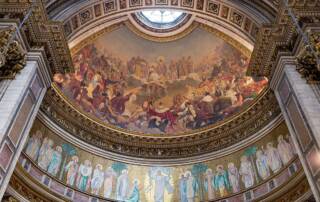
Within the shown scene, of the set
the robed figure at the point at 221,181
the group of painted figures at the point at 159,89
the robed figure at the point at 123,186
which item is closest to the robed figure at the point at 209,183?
the robed figure at the point at 221,181

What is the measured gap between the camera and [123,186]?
50.7 feet

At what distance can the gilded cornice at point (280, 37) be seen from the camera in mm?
9984

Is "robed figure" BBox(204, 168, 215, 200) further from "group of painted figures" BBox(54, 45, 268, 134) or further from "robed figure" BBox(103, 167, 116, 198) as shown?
"robed figure" BBox(103, 167, 116, 198)

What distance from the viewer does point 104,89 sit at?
1953cm

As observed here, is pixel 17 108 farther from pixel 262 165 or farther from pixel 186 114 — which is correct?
pixel 186 114

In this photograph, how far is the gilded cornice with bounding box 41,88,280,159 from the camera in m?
15.4

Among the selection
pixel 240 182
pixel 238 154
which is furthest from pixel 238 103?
pixel 240 182

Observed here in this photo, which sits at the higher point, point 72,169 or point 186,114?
point 186,114

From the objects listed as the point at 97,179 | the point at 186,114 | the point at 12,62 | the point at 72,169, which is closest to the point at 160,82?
the point at 186,114

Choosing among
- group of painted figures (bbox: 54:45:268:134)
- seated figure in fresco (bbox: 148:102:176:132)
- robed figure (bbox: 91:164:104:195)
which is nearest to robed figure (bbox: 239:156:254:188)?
group of painted figures (bbox: 54:45:268:134)

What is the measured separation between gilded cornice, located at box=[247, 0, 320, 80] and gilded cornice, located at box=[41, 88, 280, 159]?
12.6 ft

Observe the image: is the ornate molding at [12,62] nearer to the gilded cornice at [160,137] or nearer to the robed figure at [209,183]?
the gilded cornice at [160,137]

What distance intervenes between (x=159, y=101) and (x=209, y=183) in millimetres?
A: 7123

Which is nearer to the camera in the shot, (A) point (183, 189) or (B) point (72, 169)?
(B) point (72, 169)
